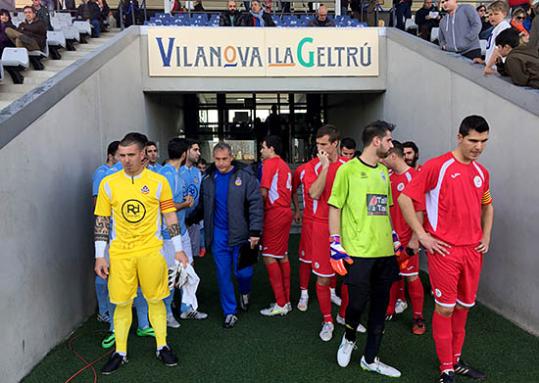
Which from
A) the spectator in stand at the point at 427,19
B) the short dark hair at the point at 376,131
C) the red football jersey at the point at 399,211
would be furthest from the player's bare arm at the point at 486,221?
the spectator in stand at the point at 427,19

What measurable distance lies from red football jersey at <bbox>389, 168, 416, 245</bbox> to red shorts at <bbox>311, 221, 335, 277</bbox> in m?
0.67

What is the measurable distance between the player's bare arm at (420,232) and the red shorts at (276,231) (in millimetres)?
1842

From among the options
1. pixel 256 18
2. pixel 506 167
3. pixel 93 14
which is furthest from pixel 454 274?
pixel 93 14

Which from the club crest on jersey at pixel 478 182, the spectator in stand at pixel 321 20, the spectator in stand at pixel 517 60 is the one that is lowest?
the club crest on jersey at pixel 478 182

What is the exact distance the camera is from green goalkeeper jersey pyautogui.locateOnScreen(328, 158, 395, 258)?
3.41 m

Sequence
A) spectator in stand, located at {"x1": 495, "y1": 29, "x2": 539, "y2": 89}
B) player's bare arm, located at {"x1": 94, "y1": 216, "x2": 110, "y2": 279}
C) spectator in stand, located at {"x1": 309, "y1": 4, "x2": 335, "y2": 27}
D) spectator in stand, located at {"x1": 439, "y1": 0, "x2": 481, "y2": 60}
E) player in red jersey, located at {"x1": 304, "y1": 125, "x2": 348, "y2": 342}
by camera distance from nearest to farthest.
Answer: player's bare arm, located at {"x1": 94, "y1": 216, "x2": 110, "y2": 279}
player in red jersey, located at {"x1": 304, "y1": 125, "x2": 348, "y2": 342}
spectator in stand, located at {"x1": 495, "y1": 29, "x2": 539, "y2": 89}
spectator in stand, located at {"x1": 439, "y1": 0, "x2": 481, "y2": 60}
spectator in stand, located at {"x1": 309, "y1": 4, "x2": 335, "y2": 27}

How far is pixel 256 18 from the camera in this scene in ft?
32.5

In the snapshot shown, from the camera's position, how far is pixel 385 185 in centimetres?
350

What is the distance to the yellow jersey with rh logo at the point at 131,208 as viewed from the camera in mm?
3566

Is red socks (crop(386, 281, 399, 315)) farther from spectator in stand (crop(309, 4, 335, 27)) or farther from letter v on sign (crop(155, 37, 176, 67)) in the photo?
spectator in stand (crop(309, 4, 335, 27))

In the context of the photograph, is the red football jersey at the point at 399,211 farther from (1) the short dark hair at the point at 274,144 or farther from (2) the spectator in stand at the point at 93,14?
(2) the spectator in stand at the point at 93,14

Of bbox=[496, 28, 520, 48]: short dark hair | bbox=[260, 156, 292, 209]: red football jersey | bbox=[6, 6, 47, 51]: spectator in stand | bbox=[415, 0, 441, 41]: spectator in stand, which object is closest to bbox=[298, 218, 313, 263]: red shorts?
bbox=[260, 156, 292, 209]: red football jersey

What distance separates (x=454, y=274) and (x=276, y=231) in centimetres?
211

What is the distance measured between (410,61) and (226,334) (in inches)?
220
